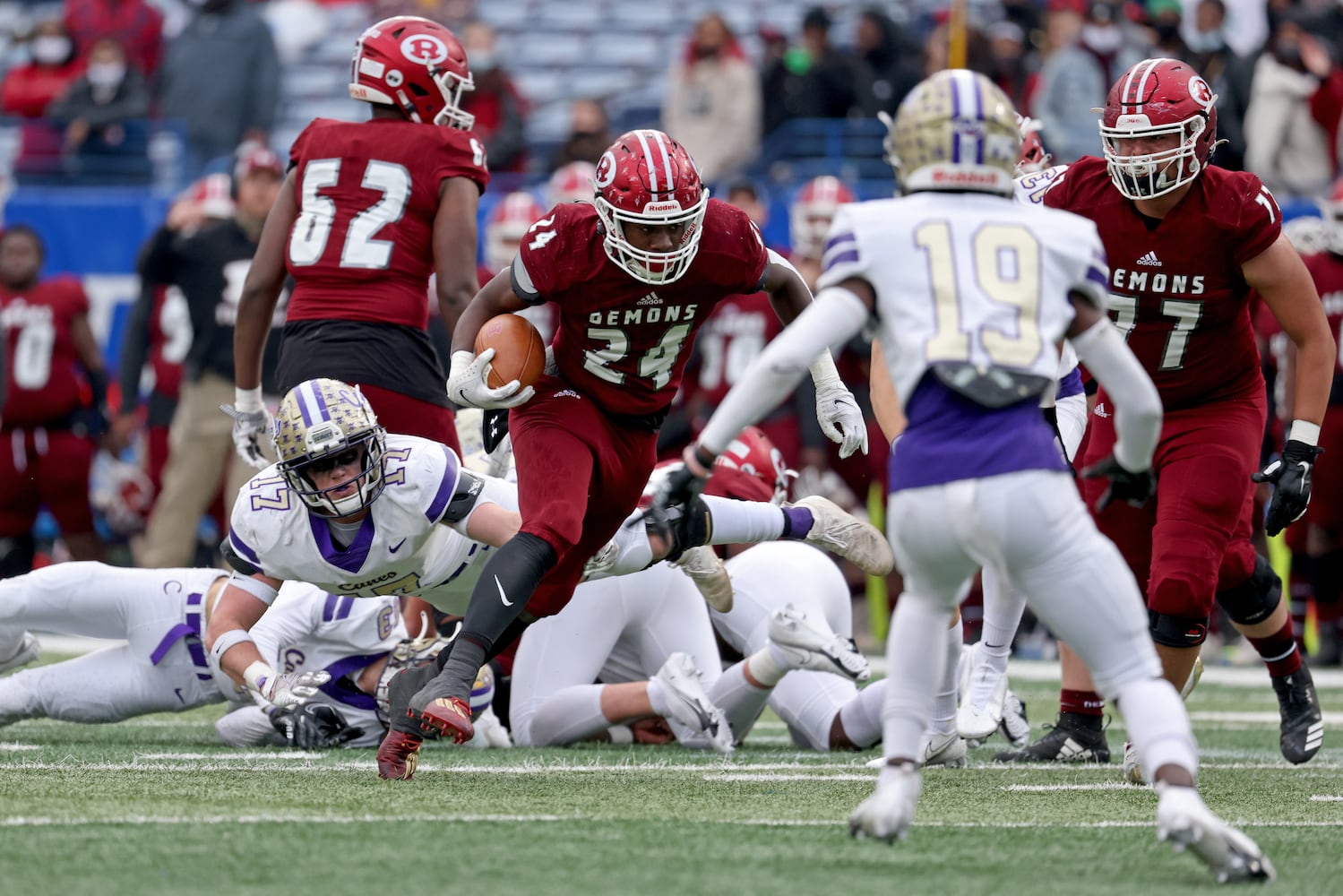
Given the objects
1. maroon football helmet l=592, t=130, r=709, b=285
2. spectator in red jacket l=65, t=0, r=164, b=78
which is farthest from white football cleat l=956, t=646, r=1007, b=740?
spectator in red jacket l=65, t=0, r=164, b=78

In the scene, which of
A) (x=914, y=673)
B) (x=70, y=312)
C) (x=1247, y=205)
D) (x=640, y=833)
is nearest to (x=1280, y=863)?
(x=914, y=673)

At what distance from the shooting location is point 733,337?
31.6 feet

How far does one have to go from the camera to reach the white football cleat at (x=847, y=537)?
5.50m

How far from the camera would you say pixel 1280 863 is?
11.7 feet

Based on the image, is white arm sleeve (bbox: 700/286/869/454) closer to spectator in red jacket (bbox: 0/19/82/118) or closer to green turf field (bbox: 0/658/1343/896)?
green turf field (bbox: 0/658/1343/896)

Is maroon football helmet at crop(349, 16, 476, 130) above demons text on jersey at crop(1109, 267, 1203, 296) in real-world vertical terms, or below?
above

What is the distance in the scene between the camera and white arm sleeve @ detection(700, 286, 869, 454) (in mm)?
3547

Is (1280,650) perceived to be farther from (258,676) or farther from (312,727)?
(258,676)

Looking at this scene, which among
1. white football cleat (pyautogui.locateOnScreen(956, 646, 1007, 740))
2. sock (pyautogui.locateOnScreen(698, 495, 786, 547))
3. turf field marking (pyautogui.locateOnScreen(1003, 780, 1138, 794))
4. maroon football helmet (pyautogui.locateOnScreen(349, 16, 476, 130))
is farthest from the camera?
maroon football helmet (pyautogui.locateOnScreen(349, 16, 476, 130))

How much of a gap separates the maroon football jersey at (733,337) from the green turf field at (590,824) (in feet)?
13.6

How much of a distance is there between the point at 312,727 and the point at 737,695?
3.98 ft

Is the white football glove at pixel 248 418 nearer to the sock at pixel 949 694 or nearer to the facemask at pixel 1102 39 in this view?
the sock at pixel 949 694

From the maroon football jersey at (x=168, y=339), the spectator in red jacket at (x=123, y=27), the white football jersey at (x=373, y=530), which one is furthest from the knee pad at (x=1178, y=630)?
the spectator in red jacket at (x=123, y=27)

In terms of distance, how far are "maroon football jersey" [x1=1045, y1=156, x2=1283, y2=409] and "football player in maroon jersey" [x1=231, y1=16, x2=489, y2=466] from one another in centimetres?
176
